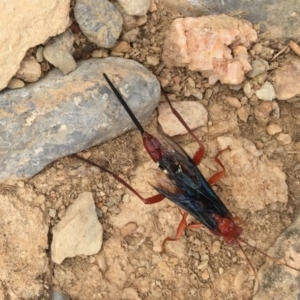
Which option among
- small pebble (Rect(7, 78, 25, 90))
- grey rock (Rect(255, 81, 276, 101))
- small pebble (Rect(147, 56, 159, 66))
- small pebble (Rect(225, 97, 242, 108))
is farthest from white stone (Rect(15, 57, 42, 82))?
grey rock (Rect(255, 81, 276, 101))

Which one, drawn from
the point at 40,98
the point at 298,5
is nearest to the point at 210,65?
the point at 298,5

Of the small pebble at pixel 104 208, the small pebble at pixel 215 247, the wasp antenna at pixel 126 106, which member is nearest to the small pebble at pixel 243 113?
the wasp antenna at pixel 126 106

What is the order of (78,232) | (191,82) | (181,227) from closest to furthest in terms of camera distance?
(78,232)
(181,227)
(191,82)

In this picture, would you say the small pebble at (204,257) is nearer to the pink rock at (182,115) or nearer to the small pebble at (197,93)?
the pink rock at (182,115)

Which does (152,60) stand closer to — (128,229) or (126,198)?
(126,198)

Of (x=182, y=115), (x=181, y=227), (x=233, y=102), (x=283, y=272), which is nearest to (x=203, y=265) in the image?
(x=181, y=227)

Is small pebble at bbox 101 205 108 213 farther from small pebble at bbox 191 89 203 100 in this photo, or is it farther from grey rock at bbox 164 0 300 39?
grey rock at bbox 164 0 300 39

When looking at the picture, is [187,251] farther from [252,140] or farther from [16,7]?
[16,7]
